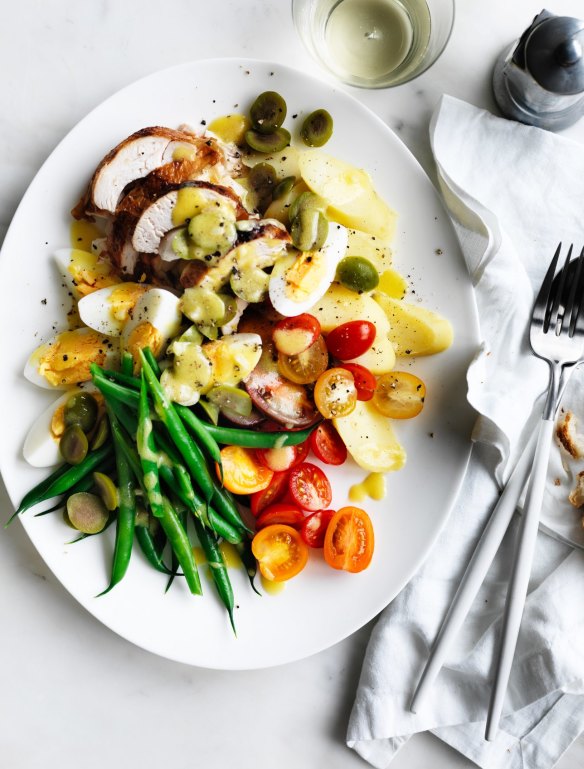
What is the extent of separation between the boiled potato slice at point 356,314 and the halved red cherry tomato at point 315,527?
1.80 feet

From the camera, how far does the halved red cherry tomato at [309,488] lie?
2453 millimetres

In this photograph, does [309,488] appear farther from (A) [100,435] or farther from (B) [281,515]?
(A) [100,435]

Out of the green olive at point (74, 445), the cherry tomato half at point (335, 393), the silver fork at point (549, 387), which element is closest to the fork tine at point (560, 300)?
the silver fork at point (549, 387)

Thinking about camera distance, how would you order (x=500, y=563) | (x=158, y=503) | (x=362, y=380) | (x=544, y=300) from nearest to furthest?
(x=158, y=503) < (x=362, y=380) < (x=544, y=300) < (x=500, y=563)

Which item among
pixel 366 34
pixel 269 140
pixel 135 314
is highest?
pixel 366 34

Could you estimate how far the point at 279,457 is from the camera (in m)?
2.43

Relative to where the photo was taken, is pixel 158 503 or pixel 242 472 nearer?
pixel 158 503

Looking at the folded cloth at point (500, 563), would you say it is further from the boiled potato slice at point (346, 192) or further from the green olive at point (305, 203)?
the green olive at point (305, 203)

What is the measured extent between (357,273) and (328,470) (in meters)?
0.72

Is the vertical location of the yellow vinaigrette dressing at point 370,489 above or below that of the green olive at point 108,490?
below

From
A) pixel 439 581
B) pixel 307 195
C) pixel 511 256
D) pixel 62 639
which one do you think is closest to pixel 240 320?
pixel 307 195

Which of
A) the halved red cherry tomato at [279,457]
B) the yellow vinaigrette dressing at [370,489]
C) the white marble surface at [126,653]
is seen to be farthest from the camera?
the white marble surface at [126,653]

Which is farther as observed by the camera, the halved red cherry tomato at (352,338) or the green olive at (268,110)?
the green olive at (268,110)

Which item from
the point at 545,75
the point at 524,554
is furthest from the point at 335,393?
the point at 545,75
